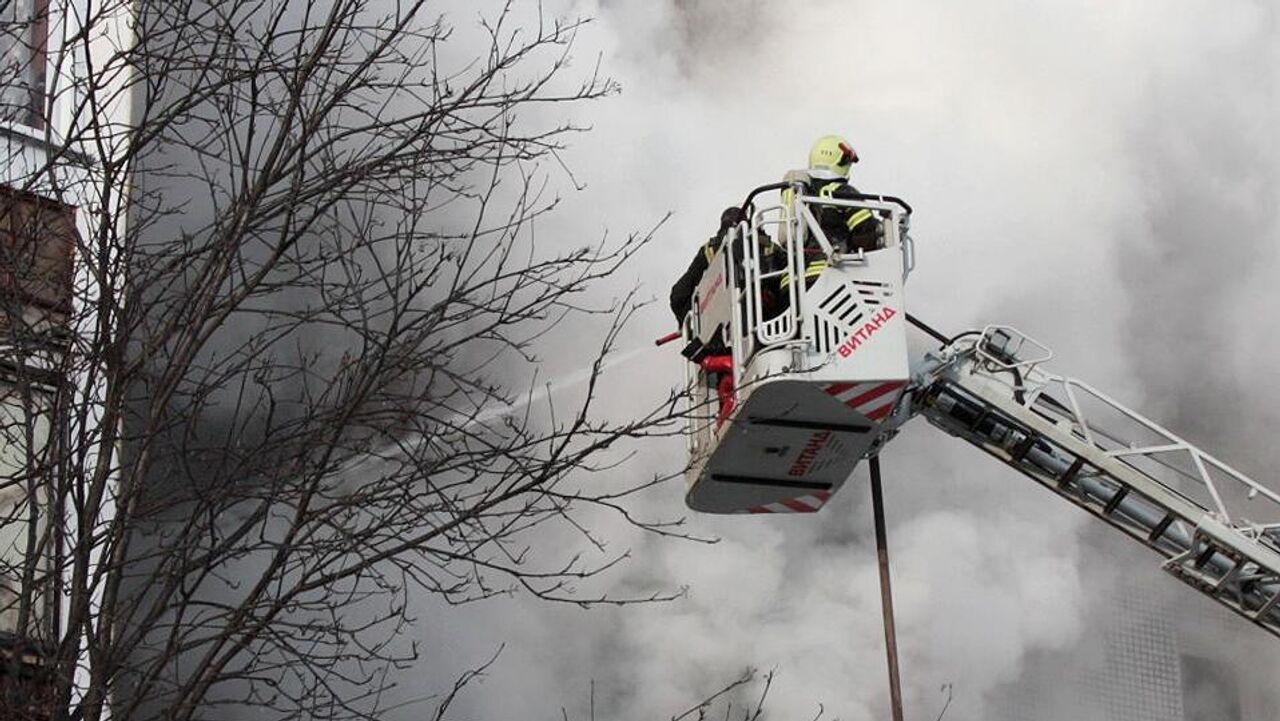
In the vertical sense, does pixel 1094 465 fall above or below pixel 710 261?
below

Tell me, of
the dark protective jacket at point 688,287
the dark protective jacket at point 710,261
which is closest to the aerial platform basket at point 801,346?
the dark protective jacket at point 710,261

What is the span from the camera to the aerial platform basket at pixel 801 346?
8.35m

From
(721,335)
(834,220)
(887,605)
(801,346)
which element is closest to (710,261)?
(721,335)

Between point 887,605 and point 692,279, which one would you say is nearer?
point 887,605

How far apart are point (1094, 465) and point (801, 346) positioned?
2255mm

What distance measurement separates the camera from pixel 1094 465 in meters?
9.60

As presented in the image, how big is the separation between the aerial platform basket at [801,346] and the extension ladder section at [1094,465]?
60 centimetres

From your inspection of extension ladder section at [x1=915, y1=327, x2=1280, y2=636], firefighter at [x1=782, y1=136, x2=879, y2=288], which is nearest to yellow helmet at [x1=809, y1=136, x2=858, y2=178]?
firefighter at [x1=782, y1=136, x2=879, y2=288]

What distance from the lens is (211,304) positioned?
19.5ft

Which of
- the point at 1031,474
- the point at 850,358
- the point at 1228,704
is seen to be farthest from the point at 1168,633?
the point at 850,358

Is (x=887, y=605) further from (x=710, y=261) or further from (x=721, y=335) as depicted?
(x=710, y=261)

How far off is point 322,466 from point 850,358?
3350mm

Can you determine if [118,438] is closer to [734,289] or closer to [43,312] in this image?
[43,312]

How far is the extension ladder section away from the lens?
9.56 metres
